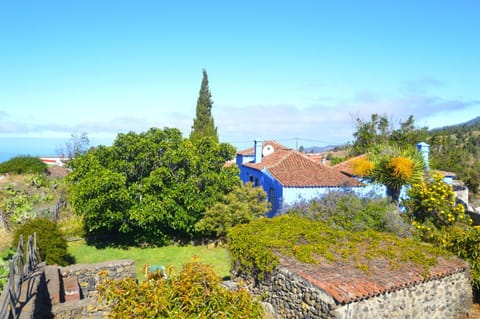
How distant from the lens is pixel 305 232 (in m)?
11.4

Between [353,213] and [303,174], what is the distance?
7190 millimetres

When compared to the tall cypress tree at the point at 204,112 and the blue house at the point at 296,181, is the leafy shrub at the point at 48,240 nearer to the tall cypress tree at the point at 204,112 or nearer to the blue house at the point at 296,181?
the blue house at the point at 296,181

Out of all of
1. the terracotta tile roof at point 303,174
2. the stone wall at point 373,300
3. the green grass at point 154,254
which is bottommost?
the green grass at point 154,254

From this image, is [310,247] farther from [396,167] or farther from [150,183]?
[396,167]

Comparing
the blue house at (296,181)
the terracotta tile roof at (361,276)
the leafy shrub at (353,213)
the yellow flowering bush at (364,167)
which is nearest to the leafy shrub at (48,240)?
the terracotta tile roof at (361,276)

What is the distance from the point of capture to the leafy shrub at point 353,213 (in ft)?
49.4

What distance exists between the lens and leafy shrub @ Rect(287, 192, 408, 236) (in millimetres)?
15055

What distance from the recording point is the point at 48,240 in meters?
13.8

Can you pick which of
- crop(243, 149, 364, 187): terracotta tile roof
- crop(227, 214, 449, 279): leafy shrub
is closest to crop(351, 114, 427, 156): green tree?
crop(243, 149, 364, 187): terracotta tile roof

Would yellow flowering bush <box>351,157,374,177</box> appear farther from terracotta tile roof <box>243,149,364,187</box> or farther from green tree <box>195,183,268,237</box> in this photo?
green tree <box>195,183,268,237</box>

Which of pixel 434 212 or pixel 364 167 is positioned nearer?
pixel 434 212

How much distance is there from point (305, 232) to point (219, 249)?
9.60 meters

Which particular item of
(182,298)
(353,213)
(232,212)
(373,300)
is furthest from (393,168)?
(182,298)

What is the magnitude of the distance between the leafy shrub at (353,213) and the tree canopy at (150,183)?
558 centimetres
